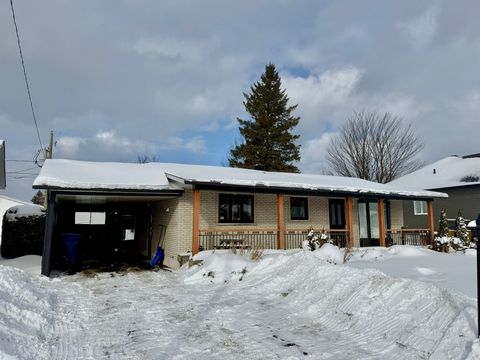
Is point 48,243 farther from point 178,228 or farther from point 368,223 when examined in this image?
point 368,223

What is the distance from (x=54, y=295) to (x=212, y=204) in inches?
290

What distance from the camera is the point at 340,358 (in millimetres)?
4859

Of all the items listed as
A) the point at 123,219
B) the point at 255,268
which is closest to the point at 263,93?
the point at 123,219

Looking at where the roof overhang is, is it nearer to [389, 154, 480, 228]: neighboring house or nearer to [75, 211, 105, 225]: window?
[75, 211, 105, 225]: window

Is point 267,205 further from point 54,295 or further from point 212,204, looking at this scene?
point 54,295

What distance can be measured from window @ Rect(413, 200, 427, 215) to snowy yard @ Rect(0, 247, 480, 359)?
57.1ft

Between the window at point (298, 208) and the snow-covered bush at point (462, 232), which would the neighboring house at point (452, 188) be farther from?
the window at point (298, 208)

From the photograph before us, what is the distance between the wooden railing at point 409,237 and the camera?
1803 centimetres

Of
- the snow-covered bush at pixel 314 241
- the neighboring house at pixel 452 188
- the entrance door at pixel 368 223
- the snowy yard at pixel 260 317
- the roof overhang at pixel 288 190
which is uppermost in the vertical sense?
the neighboring house at pixel 452 188

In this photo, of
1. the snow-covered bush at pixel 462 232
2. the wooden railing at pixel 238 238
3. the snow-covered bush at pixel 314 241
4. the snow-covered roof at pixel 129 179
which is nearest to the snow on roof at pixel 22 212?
the snow-covered roof at pixel 129 179

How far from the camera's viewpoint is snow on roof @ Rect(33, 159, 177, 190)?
1194 centimetres

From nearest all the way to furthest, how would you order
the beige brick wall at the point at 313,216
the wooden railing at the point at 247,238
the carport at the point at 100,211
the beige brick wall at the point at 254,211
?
the carport at the point at 100,211 → the wooden railing at the point at 247,238 → the beige brick wall at the point at 254,211 → the beige brick wall at the point at 313,216

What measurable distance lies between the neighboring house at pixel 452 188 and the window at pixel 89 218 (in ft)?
67.1

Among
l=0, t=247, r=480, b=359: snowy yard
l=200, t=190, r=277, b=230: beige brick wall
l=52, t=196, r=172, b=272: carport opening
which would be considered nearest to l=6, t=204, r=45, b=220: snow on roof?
l=52, t=196, r=172, b=272: carport opening
